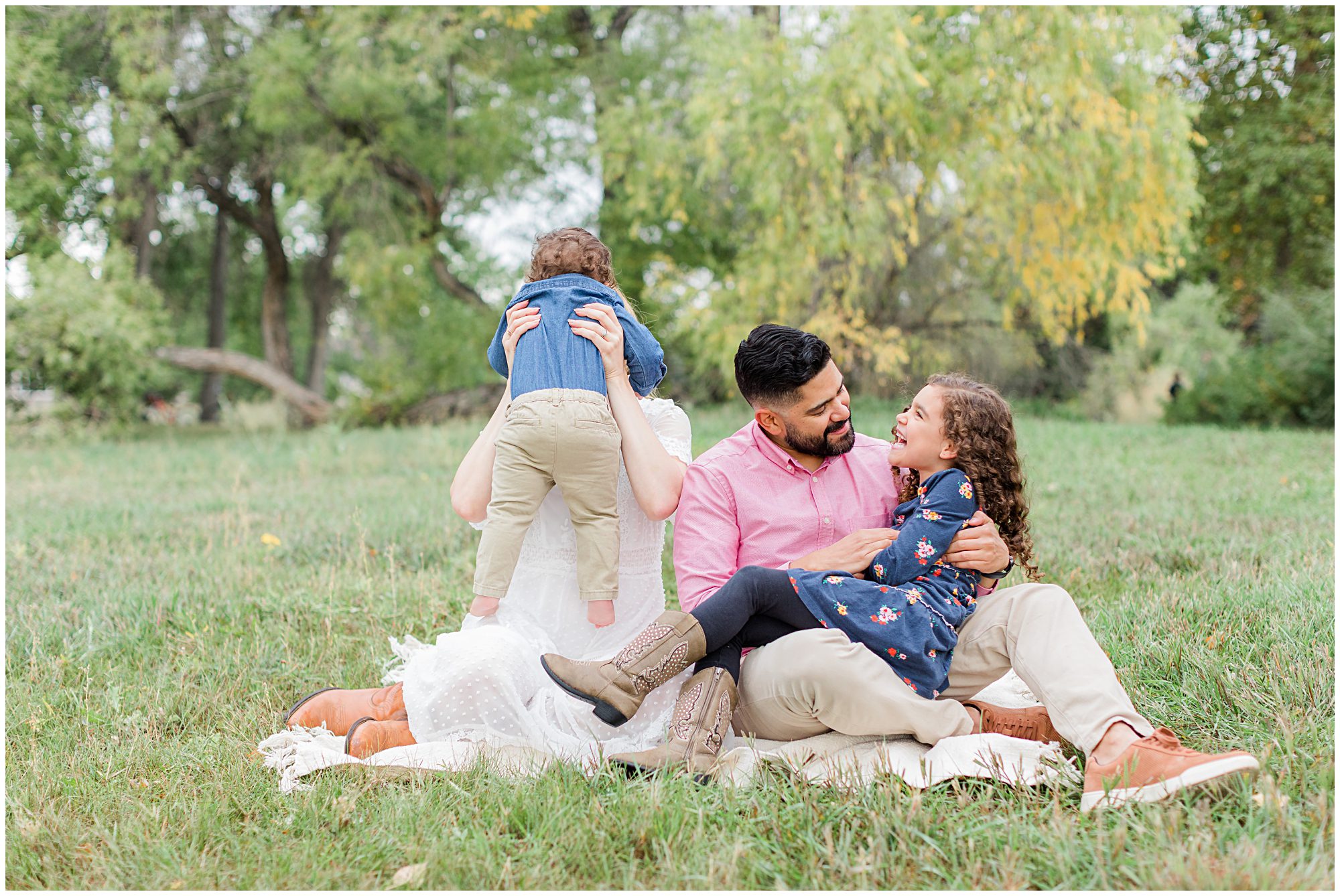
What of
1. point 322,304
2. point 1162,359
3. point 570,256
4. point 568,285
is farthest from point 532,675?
point 322,304

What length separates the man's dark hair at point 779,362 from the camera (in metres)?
2.81

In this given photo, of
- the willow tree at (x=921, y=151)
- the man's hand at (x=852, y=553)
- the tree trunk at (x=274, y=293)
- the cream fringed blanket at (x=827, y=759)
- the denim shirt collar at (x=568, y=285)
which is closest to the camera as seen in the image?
the cream fringed blanket at (x=827, y=759)

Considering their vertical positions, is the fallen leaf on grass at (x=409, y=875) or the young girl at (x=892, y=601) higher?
the young girl at (x=892, y=601)

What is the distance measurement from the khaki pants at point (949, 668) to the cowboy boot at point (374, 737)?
0.99 metres

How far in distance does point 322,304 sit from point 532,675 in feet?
69.8

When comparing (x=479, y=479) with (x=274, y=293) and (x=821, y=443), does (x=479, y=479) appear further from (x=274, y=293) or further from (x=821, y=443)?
(x=274, y=293)

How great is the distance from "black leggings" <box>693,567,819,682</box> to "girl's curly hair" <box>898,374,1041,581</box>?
56cm

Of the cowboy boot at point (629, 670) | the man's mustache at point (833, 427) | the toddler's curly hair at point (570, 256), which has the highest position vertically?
the toddler's curly hair at point (570, 256)

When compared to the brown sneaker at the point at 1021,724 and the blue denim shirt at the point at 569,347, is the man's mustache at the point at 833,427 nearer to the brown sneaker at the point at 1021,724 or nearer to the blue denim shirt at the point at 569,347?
the blue denim shirt at the point at 569,347

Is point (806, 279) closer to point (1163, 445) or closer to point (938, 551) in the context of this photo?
point (1163, 445)

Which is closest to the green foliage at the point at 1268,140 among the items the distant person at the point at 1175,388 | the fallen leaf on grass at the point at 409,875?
the distant person at the point at 1175,388

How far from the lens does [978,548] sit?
2777 millimetres

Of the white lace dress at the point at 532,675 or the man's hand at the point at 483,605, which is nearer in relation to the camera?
the white lace dress at the point at 532,675

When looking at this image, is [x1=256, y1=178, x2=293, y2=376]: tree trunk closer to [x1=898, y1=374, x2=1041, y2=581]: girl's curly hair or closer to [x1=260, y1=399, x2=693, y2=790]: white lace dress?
[x1=260, y1=399, x2=693, y2=790]: white lace dress
